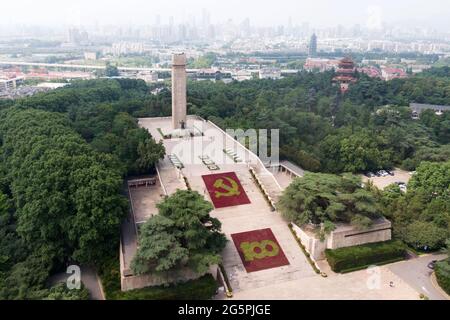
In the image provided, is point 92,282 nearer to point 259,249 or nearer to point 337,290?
point 259,249

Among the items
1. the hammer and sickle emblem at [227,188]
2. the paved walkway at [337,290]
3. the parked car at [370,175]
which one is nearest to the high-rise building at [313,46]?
the parked car at [370,175]

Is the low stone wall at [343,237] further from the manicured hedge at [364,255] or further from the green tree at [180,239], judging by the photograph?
the green tree at [180,239]

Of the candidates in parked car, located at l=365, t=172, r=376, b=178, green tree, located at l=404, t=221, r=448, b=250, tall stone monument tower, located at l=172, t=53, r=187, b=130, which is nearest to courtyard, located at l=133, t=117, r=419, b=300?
green tree, located at l=404, t=221, r=448, b=250

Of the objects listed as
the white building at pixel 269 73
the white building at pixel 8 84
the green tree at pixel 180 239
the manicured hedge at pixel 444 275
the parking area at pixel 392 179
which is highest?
the white building at pixel 269 73

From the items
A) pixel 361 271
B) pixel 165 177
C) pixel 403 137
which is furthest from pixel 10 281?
pixel 403 137

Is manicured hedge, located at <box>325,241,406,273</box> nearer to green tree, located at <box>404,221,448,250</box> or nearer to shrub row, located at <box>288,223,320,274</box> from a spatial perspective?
shrub row, located at <box>288,223,320,274</box>

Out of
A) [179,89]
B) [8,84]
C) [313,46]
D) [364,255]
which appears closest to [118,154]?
[179,89]
